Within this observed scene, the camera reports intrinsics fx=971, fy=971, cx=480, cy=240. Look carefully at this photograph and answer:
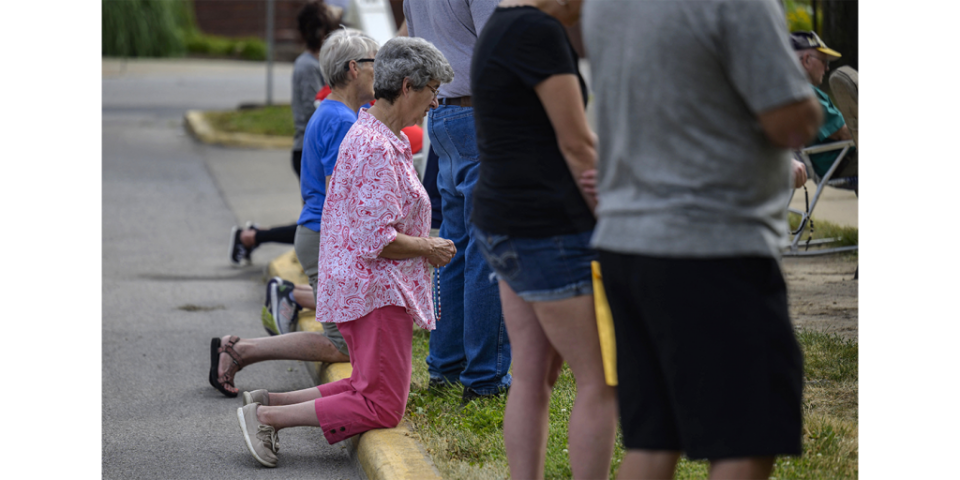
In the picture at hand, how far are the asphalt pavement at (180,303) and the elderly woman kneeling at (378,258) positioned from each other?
0.28 metres

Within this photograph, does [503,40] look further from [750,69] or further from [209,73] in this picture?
[209,73]

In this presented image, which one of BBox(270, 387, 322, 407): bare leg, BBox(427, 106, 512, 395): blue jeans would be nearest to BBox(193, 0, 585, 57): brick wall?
BBox(427, 106, 512, 395): blue jeans

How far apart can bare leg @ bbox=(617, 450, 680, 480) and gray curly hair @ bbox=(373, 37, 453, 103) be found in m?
1.78

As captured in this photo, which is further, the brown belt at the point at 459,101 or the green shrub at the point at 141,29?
the green shrub at the point at 141,29

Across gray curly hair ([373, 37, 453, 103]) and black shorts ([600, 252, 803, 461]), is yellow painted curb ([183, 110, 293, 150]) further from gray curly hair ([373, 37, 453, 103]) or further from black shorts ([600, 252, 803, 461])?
black shorts ([600, 252, 803, 461])

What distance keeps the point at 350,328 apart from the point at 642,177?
205 cm

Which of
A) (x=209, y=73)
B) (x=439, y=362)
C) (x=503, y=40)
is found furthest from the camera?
(x=209, y=73)

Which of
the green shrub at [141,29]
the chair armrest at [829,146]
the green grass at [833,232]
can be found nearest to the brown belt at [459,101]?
the chair armrest at [829,146]

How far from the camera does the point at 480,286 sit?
13.3 ft

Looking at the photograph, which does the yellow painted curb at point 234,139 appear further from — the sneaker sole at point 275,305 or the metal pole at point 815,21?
the sneaker sole at point 275,305

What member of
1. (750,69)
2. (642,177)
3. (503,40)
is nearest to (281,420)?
(503,40)

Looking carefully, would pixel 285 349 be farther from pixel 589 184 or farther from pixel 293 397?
pixel 589 184

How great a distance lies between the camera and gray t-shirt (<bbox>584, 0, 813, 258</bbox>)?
1.83 metres

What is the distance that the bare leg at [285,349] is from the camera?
4.71m
